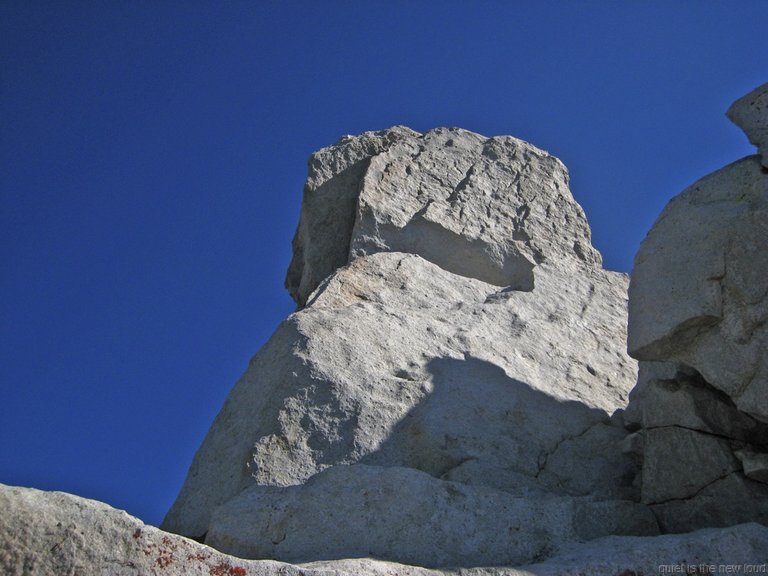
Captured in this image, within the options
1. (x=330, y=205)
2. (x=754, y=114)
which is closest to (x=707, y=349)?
(x=754, y=114)

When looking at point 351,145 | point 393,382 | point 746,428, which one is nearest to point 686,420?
point 746,428

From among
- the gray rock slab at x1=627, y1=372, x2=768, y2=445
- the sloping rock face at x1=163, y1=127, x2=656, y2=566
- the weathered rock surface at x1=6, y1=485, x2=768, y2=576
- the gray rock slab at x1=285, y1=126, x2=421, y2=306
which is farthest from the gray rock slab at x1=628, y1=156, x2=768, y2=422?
the gray rock slab at x1=285, y1=126, x2=421, y2=306

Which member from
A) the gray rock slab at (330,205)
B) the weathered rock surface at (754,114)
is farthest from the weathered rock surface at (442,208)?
the weathered rock surface at (754,114)

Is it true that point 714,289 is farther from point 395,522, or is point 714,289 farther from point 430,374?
point 395,522

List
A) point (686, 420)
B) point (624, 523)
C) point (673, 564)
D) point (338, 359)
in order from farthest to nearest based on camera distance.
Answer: point (338, 359) → point (686, 420) → point (624, 523) → point (673, 564)

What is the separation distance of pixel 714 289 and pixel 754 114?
4.99 ft

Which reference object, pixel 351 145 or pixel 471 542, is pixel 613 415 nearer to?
pixel 471 542

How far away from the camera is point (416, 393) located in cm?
705

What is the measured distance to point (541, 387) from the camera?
764cm

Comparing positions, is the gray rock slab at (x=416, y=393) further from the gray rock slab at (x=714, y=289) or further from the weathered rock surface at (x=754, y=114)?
the weathered rock surface at (x=754, y=114)

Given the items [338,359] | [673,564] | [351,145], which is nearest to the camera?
[673,564]

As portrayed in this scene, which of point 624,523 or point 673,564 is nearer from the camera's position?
point 673,564

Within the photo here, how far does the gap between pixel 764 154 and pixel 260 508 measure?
376 cm

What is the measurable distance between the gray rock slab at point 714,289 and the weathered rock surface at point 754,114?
273 mm
